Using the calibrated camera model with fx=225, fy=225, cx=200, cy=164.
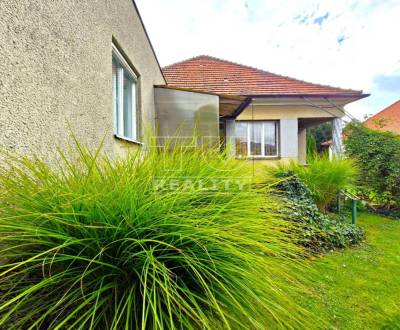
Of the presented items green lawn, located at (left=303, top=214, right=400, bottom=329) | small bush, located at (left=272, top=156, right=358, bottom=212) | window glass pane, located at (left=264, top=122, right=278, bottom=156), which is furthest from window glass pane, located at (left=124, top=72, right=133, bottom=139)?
window glass pane, located at (left=264, top=122, right=278, bottom=156)

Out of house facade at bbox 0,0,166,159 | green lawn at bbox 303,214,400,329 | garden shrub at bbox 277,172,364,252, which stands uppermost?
house facade at bbox 0,0,166,159

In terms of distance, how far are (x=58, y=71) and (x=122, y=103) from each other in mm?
2467

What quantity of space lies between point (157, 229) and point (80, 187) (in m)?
0.62

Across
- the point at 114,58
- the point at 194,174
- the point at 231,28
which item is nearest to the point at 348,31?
the point at 231,28

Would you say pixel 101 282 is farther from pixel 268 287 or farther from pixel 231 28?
pixel 231 28

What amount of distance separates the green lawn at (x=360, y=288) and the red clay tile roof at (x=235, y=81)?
9269 mm

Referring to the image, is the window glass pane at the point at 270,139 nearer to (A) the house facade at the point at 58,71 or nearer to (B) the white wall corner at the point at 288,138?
(B) the white wall corner at the point at 288,138

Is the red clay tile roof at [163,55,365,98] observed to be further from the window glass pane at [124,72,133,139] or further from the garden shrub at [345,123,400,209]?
the window glass pane at [124,72,133,139]

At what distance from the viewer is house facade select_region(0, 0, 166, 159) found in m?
1.78

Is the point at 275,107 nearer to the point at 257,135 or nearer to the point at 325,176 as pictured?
the point at 257,135

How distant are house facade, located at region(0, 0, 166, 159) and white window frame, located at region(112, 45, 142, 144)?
0.11ft

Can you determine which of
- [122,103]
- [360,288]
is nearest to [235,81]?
[122,103]

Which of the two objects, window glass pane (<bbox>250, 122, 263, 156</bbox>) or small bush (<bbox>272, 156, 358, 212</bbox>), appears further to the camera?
window glass pane (<bbox>250, 122, 263, 156</bbox>)

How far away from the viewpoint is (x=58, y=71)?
2418 mm
